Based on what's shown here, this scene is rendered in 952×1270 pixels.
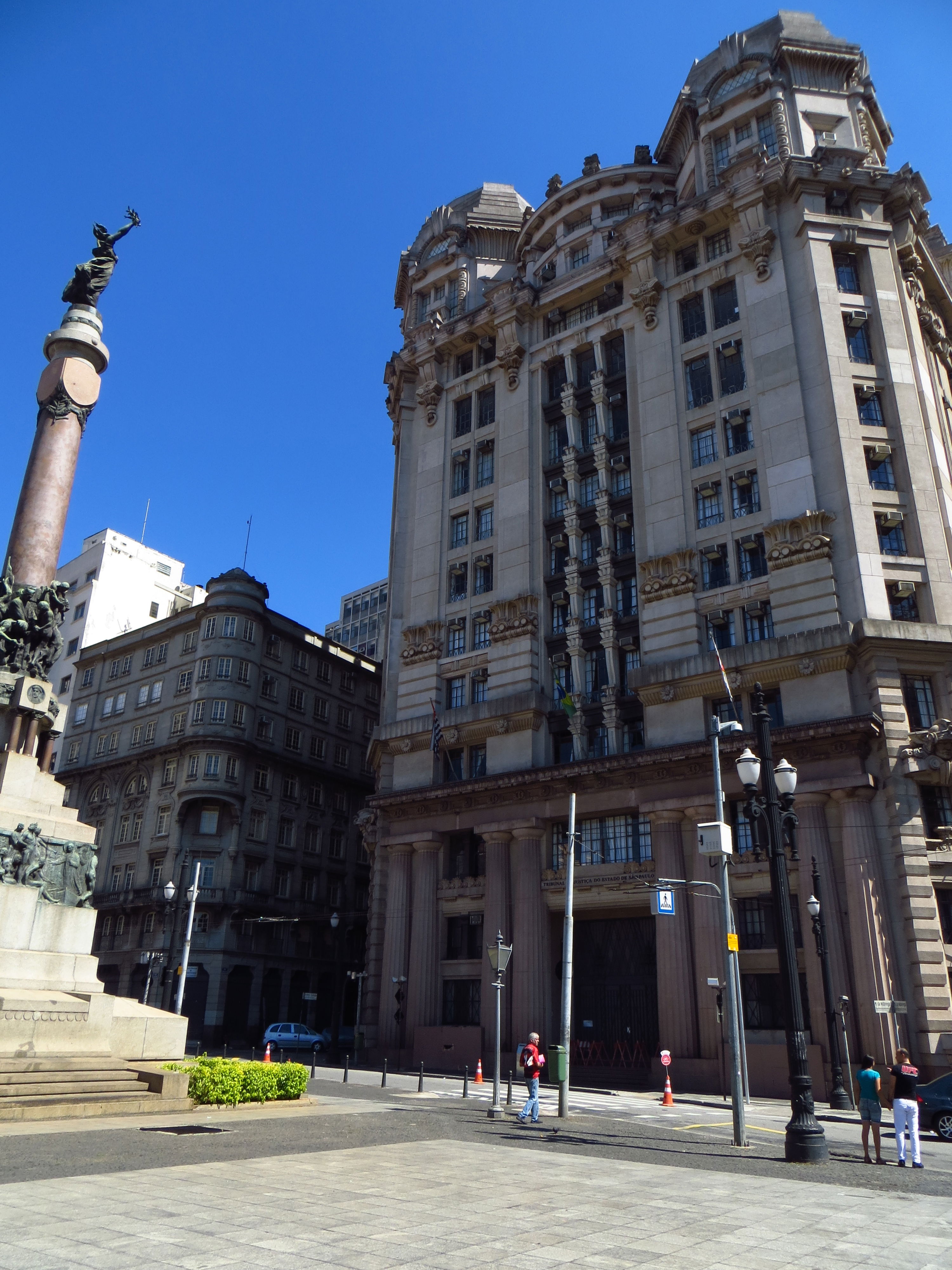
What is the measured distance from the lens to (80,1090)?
18094mm

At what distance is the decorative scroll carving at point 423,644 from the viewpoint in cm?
5178

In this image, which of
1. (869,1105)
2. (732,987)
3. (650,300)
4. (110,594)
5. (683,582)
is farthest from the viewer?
(110,594)

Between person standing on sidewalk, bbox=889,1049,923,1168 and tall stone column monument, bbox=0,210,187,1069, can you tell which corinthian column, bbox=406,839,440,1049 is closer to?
tall stone column monument, bbox=0,210,187,1069

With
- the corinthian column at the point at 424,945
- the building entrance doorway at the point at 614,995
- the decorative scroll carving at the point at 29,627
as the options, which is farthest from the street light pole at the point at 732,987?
the corinthian column at the point at 424,945

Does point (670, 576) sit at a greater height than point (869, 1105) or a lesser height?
greater

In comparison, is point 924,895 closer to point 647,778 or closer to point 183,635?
point 647,778

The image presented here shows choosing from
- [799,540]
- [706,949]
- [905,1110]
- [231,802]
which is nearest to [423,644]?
[231,802]

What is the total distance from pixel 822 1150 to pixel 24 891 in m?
16.9

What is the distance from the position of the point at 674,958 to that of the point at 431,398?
37.5m

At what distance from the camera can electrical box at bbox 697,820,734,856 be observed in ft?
67.3

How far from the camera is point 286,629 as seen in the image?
69562 millimetres

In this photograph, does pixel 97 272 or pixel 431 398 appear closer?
pixel 97 272

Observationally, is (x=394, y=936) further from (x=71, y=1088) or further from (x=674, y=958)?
(x=71, y=1088)

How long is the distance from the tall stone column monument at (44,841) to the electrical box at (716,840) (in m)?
12.9
